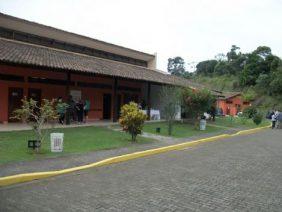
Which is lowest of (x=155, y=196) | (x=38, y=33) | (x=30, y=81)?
(x=155, y=196)

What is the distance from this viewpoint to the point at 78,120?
23.6 m

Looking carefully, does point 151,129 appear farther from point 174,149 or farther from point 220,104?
point 220,104

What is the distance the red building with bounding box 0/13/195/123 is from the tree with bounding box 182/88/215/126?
240 centimetres

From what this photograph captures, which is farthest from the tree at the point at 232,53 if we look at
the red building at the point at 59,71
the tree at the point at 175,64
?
the red building at the point at 59,71

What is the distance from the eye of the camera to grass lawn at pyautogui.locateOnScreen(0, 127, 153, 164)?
11.9 m

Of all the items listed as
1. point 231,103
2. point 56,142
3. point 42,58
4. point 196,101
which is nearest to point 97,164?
point 56,142

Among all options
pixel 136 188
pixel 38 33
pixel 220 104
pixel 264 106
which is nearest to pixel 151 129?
pixel 38 33

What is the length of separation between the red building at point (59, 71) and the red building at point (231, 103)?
26.3 metres

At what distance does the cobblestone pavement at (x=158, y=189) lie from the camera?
6.97 meters

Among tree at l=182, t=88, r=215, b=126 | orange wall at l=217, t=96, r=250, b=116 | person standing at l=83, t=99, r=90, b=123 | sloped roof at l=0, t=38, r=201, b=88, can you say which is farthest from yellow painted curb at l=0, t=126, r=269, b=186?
orange wall at l=217, t=96, r=250, b=116

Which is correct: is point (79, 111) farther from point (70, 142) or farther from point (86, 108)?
point (70, 142)

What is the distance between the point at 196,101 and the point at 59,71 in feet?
30.8

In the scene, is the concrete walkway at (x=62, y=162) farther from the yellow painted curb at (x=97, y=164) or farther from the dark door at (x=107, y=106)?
the dark door at (x=107, y=106)

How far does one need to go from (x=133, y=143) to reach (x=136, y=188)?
8145mm
